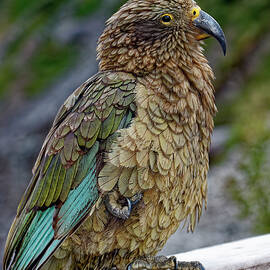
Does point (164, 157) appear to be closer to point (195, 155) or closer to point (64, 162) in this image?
point (195, 155)

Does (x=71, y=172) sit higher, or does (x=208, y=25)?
(x=208, y=25)

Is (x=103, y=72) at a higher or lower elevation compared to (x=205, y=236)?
higher

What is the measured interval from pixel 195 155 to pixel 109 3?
8.80 metres

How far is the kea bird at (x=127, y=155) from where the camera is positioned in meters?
2.66

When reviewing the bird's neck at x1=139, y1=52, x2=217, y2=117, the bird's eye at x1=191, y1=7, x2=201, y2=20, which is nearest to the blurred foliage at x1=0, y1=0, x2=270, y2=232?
the bird's neck at x1=139, y1=52, x2=217, y2=117

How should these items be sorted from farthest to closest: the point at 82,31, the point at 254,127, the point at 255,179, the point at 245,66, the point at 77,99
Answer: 1. the point at 82,31
2. the point at 245,66
3. the point at 254,127
4. the point at 255,179
5. the point at 77,99

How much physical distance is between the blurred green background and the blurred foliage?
0.05 ft

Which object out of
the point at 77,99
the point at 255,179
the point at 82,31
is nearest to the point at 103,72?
the point at 77,99

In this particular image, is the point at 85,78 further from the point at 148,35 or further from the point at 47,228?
the point at 47,228

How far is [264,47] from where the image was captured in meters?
9.34

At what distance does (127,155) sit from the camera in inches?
104

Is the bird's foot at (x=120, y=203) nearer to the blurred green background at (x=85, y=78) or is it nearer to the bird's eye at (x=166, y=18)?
the bird's eye at (x=166, y=18)

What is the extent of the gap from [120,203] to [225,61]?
6857mm

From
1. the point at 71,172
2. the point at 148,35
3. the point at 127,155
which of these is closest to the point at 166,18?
the point at 148,35
